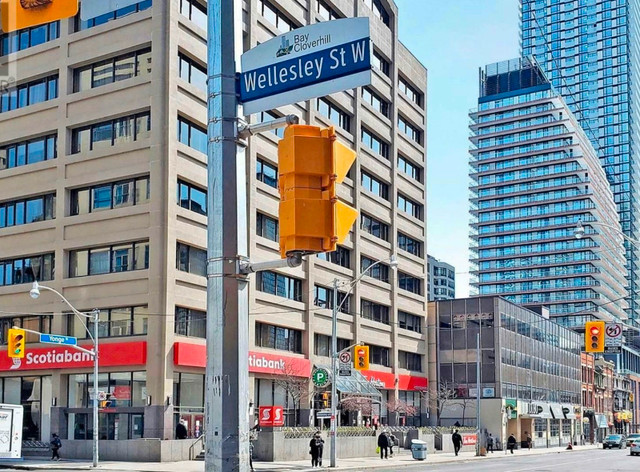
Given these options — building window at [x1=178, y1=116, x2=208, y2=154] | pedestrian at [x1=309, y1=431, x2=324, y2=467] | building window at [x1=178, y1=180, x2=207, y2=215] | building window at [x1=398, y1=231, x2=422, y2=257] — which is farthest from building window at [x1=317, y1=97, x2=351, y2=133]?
pedestrian at [x1=309, y1=431, x2=324, y2=467]

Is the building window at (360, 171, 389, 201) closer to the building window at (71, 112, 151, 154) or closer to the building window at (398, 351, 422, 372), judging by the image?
the building window at (398, 351, 422, 372)

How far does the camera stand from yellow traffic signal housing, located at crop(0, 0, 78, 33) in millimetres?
7766

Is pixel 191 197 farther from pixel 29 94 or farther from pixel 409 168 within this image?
pixel 409 168

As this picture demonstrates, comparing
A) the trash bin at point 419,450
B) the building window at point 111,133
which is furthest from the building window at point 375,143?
the trash bin at point 419,450

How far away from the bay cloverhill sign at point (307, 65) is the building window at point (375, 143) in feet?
211

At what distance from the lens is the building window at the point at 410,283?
76938mm

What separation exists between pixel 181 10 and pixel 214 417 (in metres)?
46.7

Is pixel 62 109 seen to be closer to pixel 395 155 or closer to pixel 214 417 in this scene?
pixel 395 155

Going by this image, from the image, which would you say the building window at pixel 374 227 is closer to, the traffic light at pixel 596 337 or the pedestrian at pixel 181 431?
the traffic light at pixel 596 337

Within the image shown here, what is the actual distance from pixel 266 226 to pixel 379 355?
66.1 ft

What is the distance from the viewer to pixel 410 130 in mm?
81188

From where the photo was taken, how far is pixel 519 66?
179500mm

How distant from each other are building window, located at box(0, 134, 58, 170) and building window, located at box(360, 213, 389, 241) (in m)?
25.8

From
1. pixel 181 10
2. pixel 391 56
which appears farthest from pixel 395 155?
pixel 181 10
